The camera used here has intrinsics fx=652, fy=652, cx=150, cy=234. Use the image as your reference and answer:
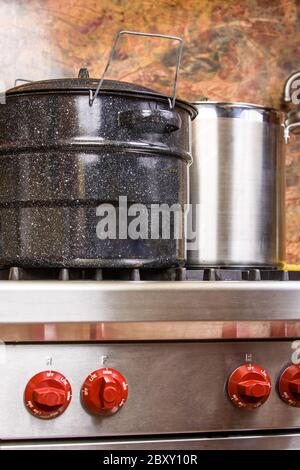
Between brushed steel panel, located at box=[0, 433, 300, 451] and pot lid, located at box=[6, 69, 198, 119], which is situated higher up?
pot lid, located at box=[6, 69, 198, 119]

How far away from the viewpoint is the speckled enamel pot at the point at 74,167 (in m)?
0.93

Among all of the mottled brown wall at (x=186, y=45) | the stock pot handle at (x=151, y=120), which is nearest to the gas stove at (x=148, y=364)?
the stock pot handle at (x=151, y=120)

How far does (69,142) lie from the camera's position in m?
0.93

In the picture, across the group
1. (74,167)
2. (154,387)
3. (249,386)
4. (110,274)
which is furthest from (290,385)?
(74,167)

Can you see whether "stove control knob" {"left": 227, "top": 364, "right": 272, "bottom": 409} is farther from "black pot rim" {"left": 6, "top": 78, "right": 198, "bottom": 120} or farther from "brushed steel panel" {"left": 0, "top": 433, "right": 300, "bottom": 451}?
"black pot rim" {"left": 6, "top": 78, "right": 198, "bottom": 120}

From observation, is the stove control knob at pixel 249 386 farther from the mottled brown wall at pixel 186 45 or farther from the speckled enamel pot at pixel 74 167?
the mottled brown wall at pixel 186 45

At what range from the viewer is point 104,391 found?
0.83 m

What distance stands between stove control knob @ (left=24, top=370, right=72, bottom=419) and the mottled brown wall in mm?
877

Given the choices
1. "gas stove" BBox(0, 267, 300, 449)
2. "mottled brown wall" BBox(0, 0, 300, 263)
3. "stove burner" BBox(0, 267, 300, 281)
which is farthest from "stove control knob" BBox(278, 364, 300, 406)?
"mottled brown wall" BBox(0, 0, 300, 263)

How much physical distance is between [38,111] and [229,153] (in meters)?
0.47

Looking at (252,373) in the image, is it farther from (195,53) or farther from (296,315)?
(195,53)

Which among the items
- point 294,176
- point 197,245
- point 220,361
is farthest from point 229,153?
point 220,361

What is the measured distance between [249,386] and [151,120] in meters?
0.39

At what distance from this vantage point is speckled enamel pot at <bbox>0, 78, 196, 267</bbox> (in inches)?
36.5
